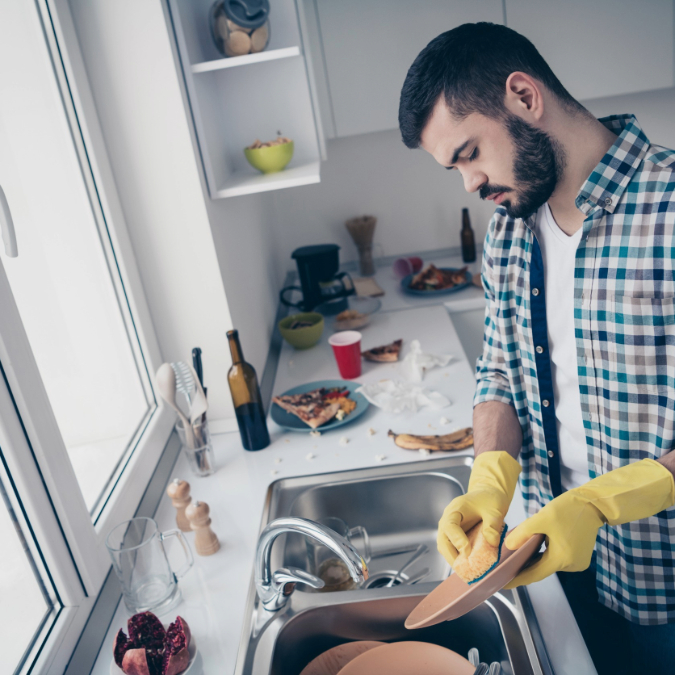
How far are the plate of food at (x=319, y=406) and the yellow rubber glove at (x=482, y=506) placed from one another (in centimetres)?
56

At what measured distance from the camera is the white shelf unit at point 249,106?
1458mm

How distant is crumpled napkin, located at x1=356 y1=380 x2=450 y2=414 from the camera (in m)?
1.56

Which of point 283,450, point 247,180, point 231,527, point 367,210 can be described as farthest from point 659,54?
point 231,527

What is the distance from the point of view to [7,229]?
934 millimetres

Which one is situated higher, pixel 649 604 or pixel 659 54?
pixel 659 54

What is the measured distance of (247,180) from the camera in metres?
1.56

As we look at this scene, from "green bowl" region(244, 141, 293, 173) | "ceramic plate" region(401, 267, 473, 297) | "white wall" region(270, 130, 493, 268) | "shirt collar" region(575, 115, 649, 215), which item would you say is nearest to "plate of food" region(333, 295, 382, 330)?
"ceramic plate" region(401, 267, 473, 297)

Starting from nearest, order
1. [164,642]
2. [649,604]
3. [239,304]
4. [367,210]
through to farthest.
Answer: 1. [164,642]
2. [649,604]
3. [239,304]
4. [367,210]

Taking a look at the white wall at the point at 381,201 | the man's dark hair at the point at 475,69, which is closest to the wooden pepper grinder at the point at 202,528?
the man's dark hair at the point at 475,69

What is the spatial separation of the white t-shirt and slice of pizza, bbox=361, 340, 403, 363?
0.79 m

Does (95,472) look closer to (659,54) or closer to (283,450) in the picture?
(283,450)

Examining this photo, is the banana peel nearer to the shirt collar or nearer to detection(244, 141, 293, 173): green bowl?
the shirt collar

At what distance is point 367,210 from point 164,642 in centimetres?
222

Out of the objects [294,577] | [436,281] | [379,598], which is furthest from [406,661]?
[436,281]
